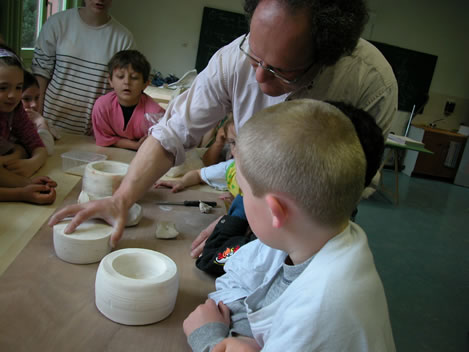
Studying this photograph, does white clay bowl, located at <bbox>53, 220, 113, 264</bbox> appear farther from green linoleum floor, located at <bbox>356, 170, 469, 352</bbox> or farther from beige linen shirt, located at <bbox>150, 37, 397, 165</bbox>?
green linoleum floor, located at <bbox>356, 170, 469, 352</bbox>

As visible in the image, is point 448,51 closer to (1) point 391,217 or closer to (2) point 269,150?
(1) point 391,217

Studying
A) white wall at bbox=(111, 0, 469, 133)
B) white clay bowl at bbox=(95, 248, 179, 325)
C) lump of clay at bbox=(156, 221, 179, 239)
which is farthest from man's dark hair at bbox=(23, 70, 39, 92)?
white wall at bbox=(111, 0, 469, 133)

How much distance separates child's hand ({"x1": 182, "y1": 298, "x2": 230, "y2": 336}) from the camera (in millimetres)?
813

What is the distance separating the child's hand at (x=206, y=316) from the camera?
813 mm

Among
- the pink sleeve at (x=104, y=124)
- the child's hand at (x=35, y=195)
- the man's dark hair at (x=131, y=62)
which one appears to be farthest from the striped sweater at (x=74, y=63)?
the child's hand at (x=35, y=195)

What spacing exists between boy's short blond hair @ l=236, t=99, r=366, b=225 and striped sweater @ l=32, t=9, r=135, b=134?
7.17 ft

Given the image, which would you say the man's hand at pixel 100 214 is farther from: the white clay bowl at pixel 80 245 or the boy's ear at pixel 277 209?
the boy's ear at pixel 277 209

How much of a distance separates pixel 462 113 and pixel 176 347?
8610 millimetres

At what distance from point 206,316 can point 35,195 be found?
2.70 feet

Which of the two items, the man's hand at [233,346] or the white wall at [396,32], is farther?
the white wall at [396,32]

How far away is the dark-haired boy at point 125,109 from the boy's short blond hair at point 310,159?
162 cm

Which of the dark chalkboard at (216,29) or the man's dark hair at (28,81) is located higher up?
the dark chalkboard at (216,29)

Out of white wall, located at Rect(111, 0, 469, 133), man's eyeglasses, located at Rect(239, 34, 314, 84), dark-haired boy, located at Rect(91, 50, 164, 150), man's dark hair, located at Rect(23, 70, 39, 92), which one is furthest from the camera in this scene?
white wall, located at Rect(111, 0, 469, 133)

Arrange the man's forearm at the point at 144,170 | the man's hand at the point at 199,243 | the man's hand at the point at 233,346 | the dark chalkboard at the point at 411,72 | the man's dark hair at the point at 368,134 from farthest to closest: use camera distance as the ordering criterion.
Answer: the dark chalkboard at the point at 411,72 < the man's forearm at the point at 144,170 < the man's hand at the point at 199,243 < the man's dark hair at the point at 368,134 < the man's hand at the point at 233,346
